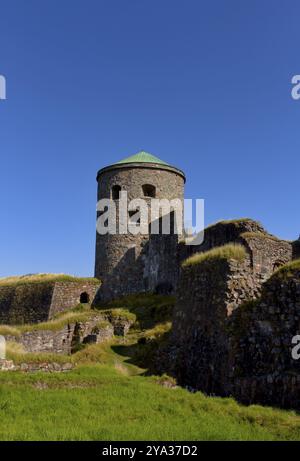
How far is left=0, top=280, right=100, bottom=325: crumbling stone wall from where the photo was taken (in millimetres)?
30594

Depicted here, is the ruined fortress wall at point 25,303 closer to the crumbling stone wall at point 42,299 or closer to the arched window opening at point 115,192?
the crumbling stone wall at point 42,299

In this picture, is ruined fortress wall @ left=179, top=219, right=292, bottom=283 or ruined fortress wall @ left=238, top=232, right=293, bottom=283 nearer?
ruined fortress wall @ left=238, top=232, right=293, bottom=283

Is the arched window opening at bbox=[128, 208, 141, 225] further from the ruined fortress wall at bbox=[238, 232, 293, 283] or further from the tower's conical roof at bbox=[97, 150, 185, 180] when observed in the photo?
the ruined fortress wall at bbox=[238, 232, 293, 283]

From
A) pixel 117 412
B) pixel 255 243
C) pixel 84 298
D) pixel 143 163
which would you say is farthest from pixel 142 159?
→ pixel 117 412

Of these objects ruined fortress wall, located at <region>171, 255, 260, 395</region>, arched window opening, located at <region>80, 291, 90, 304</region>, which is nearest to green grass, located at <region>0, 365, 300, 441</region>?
ruined fortress wall, located at <region>171, 255, 260, 395</region>

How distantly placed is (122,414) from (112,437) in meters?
1.72

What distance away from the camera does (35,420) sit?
9367 millimetres

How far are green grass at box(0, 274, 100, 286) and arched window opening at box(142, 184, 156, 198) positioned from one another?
20.9ft

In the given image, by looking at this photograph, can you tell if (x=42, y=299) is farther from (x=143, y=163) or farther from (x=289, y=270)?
(x=289, y=270)

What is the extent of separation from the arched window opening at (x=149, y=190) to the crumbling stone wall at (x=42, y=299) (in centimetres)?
655

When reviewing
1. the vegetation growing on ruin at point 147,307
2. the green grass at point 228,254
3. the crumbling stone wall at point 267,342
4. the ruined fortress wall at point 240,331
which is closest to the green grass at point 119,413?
the crumbling stone wall at point 267,342

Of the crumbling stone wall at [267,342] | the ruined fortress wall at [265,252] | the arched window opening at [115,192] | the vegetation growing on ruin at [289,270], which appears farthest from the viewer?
the arched window opening at [115,192]

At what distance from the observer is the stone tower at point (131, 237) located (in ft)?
101
